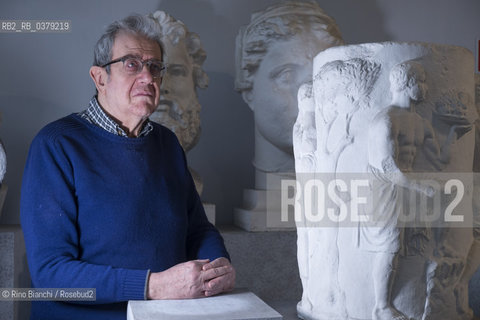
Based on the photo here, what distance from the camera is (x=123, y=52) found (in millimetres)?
2656

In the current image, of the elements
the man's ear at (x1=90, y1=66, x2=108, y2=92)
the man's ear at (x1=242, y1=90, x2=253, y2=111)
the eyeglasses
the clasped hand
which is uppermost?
the man's ear at (x1=242, y1=90, x2=253, y2=111)

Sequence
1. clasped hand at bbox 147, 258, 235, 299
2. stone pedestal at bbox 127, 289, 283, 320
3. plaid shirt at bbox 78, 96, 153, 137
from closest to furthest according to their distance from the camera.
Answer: stone pedestal at bbox 127, 289, 283, 320, clasped hand at bbox 147, 258, 235, 299, plaid shirt at bbox 78, 96, 153, 137

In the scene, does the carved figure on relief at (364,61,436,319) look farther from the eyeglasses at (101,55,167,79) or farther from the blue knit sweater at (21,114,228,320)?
the eyeglasses at (101,55,167,79)

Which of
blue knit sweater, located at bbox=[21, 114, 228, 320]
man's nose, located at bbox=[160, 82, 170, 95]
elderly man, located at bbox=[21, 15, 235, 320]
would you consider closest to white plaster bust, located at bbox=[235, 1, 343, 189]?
man's nose, located at bbox=[160, 82, 170, 95]

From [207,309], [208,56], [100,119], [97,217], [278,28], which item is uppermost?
[278,28]

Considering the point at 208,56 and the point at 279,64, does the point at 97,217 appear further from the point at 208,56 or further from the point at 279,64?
the point at 208,56

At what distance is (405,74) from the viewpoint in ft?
10.7

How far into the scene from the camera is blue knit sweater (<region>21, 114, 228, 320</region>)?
231cm

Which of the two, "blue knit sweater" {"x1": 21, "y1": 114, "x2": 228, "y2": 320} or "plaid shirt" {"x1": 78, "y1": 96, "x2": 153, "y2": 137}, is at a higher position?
"plaid shirt" {"x1": 78, "y1": 96, "x2": 153, "y2": 137}

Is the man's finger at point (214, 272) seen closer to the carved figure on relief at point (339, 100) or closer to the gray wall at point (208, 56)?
the carved figure on relief at point (339, 100)

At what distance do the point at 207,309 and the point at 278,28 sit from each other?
3375 millimetres

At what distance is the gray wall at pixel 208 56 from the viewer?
17.4 ft

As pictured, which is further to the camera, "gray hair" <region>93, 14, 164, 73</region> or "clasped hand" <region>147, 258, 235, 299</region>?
"gray hair" <region>93, 14, 164, 73</region>

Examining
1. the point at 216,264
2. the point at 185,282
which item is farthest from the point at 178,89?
the point at 185,282
